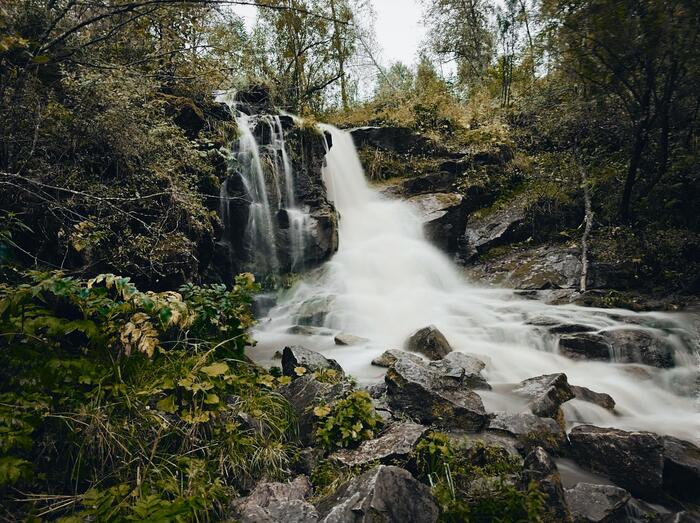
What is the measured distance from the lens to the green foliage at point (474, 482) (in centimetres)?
230

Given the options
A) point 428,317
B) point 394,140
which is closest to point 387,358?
point 428,317

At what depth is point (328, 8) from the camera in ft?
59.3

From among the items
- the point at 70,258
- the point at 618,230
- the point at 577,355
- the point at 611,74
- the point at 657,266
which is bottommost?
the point at 577,355

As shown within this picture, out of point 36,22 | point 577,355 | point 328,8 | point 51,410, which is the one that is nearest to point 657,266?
point 577,355

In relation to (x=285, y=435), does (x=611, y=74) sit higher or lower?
higher

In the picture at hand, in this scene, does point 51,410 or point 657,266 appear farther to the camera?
point 657,266

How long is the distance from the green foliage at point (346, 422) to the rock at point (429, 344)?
9.58 feet

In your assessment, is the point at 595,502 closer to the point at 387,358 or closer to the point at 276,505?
the point at 276,505

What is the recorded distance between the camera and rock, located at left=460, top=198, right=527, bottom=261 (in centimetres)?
1160

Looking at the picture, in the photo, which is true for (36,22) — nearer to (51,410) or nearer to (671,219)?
(51,410)

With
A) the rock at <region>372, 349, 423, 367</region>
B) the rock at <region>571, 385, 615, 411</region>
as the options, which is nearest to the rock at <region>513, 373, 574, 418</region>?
the rock at <region>571, 385, 615, 411</region>

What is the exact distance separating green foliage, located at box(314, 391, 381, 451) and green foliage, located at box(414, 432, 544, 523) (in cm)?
51

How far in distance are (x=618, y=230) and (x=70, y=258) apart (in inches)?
441

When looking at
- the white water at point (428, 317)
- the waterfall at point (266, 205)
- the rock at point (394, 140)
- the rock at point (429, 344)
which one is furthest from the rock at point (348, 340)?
the rock at point (394, 140)
